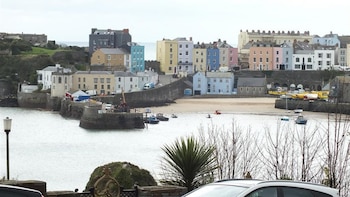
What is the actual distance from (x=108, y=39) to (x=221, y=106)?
2336 centimetres

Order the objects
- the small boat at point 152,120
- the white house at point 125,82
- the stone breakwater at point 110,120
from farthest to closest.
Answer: the white house at point 125,82 < the small boat at point 152,120 < the stone breakwater at point 110,120

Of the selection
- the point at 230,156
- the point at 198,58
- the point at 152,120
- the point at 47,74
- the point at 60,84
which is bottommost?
the point at 152,120

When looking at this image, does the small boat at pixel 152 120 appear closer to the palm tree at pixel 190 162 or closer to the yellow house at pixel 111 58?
the yellow house at pixel 111 58

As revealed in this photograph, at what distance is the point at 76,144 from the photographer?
102 feet

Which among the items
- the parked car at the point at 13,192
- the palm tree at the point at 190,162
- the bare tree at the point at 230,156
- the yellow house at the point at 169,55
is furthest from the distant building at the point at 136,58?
the parked car at the point at 13,192

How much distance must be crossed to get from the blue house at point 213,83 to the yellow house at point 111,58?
562 cm

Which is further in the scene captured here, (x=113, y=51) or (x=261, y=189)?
(x=113, y=51)

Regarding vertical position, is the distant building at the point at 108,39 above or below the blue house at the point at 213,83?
above

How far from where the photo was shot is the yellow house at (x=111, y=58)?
6378 cm

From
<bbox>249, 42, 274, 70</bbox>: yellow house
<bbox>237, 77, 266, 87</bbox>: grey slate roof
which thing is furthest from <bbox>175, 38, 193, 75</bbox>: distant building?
<bbox>237, 77, 266, 87</bbox>: grey slate roof

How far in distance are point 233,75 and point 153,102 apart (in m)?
11.0

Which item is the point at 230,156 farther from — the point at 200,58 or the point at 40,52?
the point at 200,58

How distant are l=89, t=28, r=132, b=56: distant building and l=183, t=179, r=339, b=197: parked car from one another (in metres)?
63.2

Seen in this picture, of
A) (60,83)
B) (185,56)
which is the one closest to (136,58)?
(185,56)
